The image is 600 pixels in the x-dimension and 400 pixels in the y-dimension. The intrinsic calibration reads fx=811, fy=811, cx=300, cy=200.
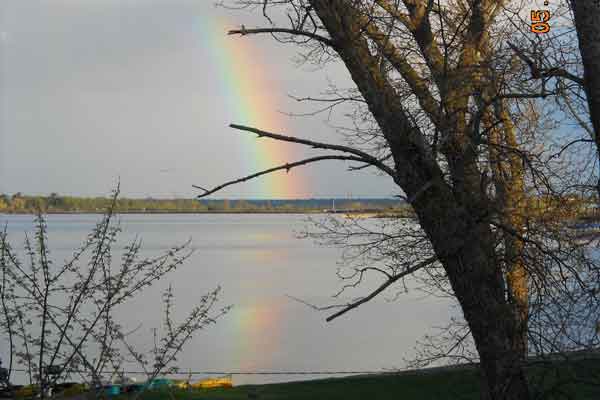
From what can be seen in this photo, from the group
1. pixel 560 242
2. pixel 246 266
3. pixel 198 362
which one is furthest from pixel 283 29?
pixel 246 266

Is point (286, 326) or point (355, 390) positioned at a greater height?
point (355, 390)

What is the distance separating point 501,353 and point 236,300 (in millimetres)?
30344

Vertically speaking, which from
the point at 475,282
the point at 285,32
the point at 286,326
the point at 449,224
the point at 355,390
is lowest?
the point at 286,326

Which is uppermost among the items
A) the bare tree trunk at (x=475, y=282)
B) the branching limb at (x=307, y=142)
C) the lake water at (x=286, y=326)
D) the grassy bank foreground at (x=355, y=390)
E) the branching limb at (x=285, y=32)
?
the branching limb at (x=285, y=32)

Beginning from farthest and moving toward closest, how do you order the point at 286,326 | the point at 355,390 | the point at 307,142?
the point at 286,326 → the point at 355,390 → the point at 307,142

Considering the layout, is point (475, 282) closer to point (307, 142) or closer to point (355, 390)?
point (307, 142)

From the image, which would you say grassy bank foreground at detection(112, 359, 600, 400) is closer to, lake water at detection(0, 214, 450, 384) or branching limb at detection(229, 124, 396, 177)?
lake water at detection(0, 214, 450, 384)

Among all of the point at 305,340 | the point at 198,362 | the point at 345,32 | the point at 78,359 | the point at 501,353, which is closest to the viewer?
the point at 78,359

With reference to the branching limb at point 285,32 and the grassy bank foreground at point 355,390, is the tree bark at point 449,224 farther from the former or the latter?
the grassy bank foreground at point 355,390

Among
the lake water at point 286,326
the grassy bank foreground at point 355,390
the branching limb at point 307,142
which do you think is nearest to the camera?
the branching limb at point 307,142

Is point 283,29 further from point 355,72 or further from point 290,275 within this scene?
point 290,275

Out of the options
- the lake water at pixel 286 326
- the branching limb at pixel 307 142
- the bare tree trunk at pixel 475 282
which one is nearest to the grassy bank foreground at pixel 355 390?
the lake water at pixel 286 326

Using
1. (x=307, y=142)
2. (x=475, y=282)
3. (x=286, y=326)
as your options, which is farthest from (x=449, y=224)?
(x=286, y=326)

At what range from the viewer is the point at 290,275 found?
4262 cm
